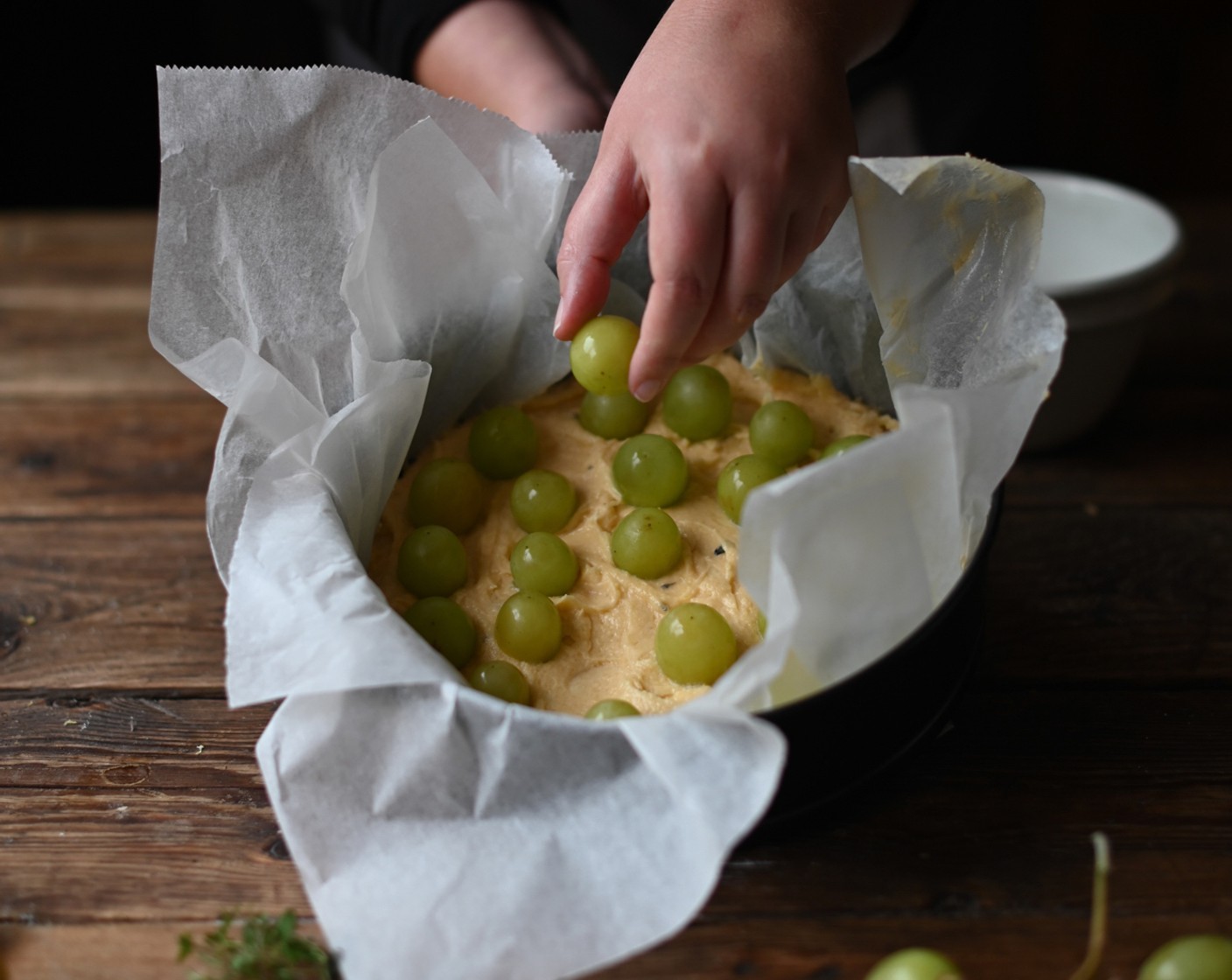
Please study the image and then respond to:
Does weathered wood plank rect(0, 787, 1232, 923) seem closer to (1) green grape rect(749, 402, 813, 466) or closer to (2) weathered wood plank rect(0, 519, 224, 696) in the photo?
(2) weathered wood plank rect(0, 519, 224, 696)

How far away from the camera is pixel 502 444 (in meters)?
0.97

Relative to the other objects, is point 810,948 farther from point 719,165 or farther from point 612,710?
point 719,165

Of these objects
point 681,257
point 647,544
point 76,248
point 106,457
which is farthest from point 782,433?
point 76,248

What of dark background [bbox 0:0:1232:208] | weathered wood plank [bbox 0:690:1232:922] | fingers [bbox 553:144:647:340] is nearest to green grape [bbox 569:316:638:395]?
fingers [bbox 553:144:647:340]

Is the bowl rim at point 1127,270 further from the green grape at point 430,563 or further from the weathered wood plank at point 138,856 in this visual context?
the weathered wood plank at point 138,856

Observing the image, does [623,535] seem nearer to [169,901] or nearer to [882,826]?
[882,826]

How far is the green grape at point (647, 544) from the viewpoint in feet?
2.86

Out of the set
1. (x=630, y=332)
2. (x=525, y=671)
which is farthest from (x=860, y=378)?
(x=525, y=671)

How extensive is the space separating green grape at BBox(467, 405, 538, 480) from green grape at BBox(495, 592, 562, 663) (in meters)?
0.17

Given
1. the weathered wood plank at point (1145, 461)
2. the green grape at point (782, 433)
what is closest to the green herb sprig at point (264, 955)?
the green grape at point (782, 433)

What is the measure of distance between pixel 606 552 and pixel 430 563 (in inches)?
5.5

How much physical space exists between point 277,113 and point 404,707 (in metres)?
0.46

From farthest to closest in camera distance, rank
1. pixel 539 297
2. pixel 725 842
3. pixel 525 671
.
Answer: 1. pixel 539 297
2. pixel 525 671
3. pixel 725 842

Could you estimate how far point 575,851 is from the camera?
25.1 inches
